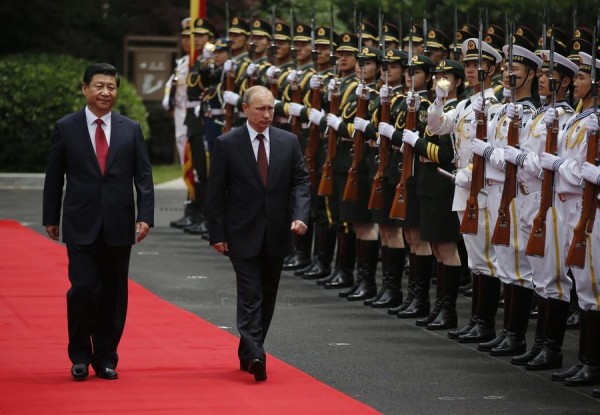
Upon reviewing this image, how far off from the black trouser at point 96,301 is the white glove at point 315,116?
14.8ft

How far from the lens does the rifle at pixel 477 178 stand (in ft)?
32.0

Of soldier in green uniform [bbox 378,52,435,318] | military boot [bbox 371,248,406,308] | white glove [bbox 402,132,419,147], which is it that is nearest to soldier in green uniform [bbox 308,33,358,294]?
military boot [bbox 371,248,406,308]

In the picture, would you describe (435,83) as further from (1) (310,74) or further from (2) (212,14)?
(2) (212,14)

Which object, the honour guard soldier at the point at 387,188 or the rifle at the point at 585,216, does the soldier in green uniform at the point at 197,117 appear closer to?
the honour guard soldier at the point at 387,188

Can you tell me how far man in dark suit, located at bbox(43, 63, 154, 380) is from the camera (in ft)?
28.2

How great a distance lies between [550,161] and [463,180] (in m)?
1.35

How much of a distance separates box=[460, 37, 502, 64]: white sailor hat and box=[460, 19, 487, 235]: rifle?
0.29 meters

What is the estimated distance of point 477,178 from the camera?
32.1 ft

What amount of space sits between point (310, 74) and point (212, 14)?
51.3 ft

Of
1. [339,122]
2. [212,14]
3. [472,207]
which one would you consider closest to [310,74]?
[339,122]

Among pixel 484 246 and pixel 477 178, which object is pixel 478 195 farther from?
pixel 484 246

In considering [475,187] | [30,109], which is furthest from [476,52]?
[30,109]

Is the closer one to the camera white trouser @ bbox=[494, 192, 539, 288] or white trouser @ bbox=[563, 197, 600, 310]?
white trouser @ bbox=[563, 197, 600, 310]

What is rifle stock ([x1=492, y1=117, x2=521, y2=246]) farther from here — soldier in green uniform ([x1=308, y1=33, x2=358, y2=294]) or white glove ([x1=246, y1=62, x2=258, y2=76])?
white glove ([x1=246, y1=62, x2=258, y2=76])
